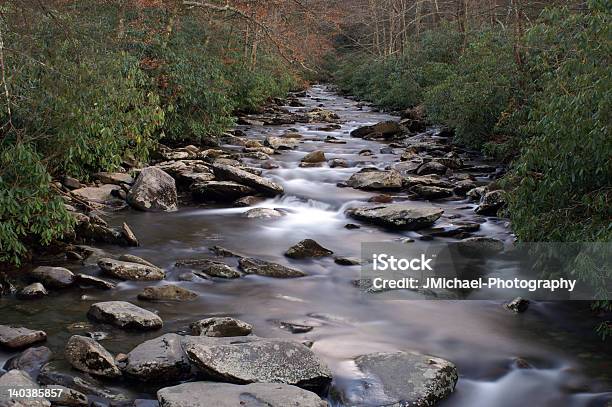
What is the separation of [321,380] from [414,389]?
77 cm

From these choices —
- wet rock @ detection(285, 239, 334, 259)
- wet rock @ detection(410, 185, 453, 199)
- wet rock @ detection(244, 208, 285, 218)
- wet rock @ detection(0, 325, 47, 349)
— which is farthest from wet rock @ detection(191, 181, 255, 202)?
wet rock @ detection(0, 325, 47, 349)

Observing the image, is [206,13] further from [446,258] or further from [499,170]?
[446,258]

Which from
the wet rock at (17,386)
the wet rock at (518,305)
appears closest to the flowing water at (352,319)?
the wet rock at (518,305)

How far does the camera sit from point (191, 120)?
16.2m

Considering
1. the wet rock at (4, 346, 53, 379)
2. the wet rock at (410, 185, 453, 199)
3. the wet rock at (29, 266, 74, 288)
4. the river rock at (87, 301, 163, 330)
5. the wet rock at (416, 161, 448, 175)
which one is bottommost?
the wet rock at (4, 346, 53, 379)

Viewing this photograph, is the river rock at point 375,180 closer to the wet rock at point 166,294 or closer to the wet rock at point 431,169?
the wet rock at point 431,169

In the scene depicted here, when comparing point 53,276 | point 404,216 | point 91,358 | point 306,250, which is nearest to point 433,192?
point 404,216

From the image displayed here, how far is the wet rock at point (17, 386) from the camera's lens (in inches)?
171

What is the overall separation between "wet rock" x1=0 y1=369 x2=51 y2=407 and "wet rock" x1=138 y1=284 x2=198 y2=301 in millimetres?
2160

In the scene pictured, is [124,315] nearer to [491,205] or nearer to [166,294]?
[166,294]

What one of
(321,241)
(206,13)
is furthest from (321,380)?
(206,13)

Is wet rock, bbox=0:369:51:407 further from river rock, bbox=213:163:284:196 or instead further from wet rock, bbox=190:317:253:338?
river rock, bbox=213:163:284:196

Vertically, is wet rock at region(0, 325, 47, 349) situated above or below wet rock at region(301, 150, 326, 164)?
below

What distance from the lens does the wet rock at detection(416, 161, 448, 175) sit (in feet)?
48.4
